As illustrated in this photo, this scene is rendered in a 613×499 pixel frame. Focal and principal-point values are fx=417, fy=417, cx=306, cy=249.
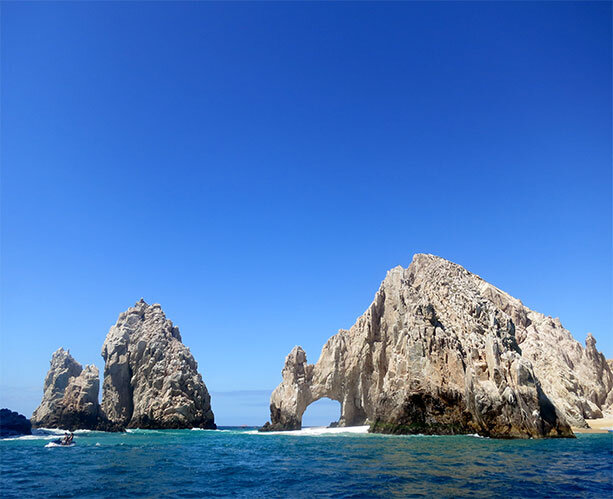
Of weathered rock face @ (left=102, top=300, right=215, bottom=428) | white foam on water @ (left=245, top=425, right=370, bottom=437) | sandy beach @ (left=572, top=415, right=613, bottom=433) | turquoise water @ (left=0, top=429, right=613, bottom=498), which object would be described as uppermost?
weathered rock face @ (left=102, top=300, right=215, bottom=428)

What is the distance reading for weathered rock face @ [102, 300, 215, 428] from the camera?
82250 millimetres

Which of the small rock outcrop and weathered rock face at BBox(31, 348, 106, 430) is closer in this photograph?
the small rock outcrop

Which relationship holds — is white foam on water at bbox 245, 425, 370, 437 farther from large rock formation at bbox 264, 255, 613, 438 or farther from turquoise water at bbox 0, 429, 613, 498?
turquoise water at bbox 0, 429, 613, 498

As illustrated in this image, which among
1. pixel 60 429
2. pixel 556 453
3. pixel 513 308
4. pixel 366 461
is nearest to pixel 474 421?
pixel 556 453

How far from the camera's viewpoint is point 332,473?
75.9 ft

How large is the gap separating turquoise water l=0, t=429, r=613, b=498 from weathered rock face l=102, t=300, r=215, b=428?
49.5 meters

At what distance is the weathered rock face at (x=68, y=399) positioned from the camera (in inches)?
2844

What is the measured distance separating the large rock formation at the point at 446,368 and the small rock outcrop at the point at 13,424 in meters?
36.5

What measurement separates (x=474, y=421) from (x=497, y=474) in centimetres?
2954

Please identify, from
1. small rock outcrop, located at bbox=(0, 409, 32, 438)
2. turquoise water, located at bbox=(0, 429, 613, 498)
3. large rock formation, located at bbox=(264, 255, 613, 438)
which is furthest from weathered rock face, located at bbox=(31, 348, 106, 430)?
Result: turquoise water, located at bbox=(0, 429, 613, 498)

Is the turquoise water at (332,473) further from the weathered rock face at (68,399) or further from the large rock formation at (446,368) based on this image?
the weathered rock face at (68,399)

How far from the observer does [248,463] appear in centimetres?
2977

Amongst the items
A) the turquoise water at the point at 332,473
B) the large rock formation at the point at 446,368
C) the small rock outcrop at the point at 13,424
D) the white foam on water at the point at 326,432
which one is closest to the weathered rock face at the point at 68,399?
the small rock outcrop at the point at 13,424

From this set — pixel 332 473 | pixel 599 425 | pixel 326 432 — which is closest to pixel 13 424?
pixel 326 432
